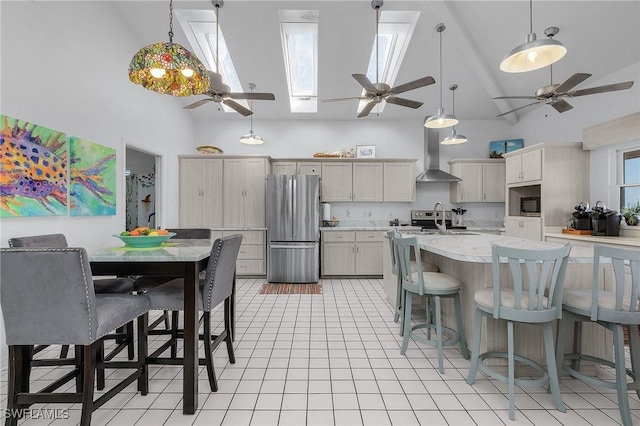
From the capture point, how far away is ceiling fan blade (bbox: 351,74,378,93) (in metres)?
2.95

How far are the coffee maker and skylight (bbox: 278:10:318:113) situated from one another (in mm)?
4255

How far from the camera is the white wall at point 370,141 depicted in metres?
5.87

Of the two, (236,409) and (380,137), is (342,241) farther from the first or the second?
(236,409)

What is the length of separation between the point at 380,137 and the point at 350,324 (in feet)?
12.8

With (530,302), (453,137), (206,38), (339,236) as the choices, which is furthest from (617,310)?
(206,38)

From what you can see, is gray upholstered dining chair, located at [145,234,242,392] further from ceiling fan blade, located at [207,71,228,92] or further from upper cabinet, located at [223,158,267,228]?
upper cabinet, located at [223,158,267,228]

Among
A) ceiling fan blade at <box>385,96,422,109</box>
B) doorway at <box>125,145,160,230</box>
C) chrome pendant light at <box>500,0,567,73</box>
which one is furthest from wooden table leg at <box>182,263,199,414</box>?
doorway at <box>125,145,160,230</box>

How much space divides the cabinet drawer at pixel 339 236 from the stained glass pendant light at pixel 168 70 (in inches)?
141

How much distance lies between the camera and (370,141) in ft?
19.4

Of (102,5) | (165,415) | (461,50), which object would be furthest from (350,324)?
(102,5)

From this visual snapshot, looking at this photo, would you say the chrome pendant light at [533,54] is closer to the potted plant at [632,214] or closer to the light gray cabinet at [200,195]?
the potted plant at [632,214]

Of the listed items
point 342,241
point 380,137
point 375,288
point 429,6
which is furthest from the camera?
point 380,137

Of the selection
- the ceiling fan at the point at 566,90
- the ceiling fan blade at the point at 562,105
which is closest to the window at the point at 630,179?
the ceiling fan at the point at 566,90

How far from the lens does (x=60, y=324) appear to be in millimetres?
1461
